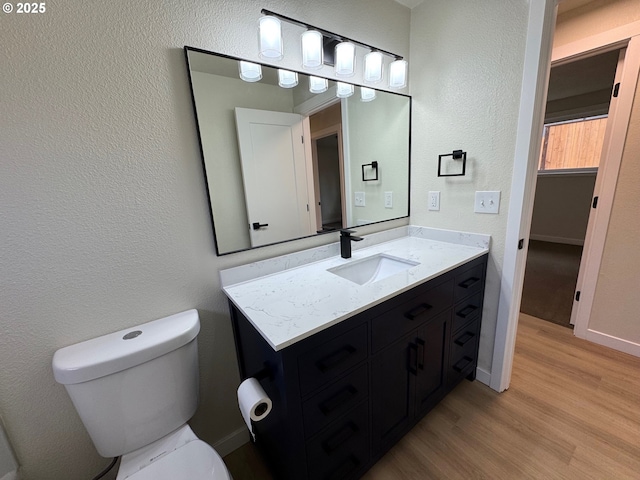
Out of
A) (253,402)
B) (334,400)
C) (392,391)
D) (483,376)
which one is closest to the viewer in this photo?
(253,402)

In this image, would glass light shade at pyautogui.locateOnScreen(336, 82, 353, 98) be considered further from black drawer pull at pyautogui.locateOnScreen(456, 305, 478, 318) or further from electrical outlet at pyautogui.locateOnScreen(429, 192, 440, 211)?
black drawer pull at pyautogui.locateOnScreen(456, 305, 478, 318)

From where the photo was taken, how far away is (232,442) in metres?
1.33

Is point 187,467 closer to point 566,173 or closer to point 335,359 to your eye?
point 335,359

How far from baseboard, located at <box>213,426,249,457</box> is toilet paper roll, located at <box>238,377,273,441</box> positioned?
0.64m

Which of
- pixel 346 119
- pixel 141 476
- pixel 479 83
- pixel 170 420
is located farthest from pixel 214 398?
pixel 479 83

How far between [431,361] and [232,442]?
1097mm

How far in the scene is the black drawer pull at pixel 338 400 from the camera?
0.90m

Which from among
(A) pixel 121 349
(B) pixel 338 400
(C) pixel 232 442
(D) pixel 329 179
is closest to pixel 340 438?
(B) pixel 338 400

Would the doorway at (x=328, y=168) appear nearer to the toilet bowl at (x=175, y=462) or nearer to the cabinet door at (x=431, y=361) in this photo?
the cabinet door at (x=431, y=361)

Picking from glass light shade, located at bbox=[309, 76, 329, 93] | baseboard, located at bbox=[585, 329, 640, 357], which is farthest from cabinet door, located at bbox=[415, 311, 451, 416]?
baseboard, located at bbox=[585, 329, 640, 357]

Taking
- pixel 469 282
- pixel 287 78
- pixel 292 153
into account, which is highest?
pixel 287 78

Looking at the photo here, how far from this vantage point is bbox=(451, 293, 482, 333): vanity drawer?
1404 mm

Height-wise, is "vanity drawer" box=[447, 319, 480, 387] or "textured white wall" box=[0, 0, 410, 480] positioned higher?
"textured white wall" box=[0, 0, 410, 480]

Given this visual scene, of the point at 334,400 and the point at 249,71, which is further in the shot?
the point at 249,71
